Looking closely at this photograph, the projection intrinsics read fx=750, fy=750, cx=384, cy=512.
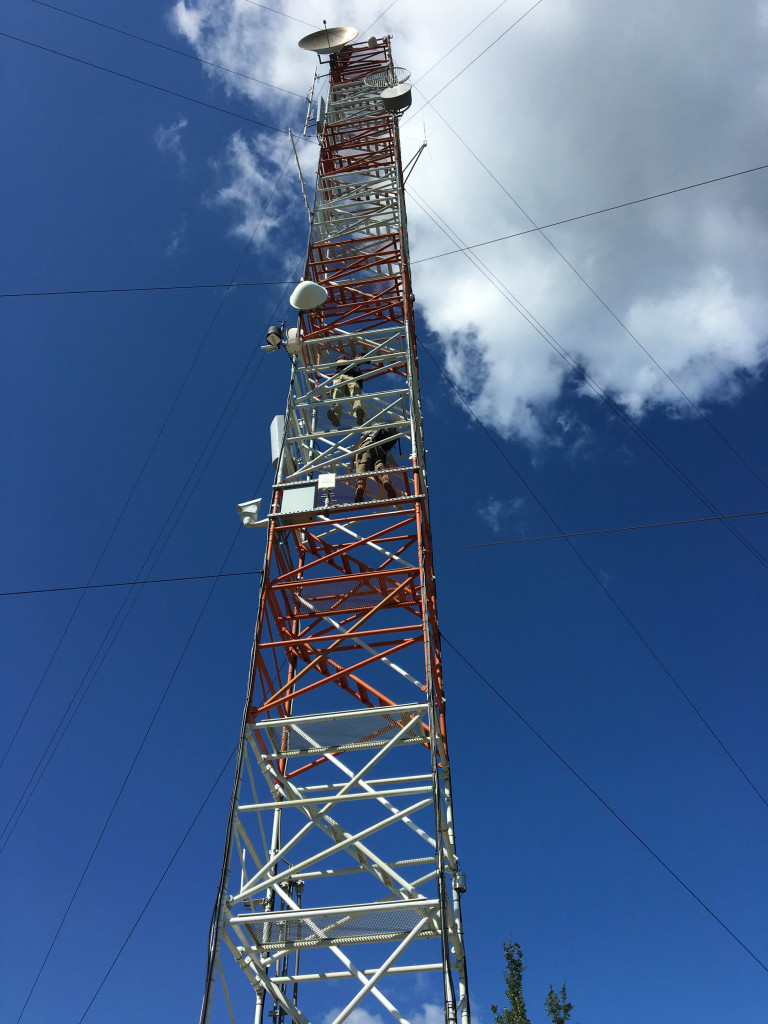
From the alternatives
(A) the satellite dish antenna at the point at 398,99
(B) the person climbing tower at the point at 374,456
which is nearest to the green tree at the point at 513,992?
(B) the person climbing tower at the point at 374,456

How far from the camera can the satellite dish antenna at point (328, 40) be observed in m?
25.3

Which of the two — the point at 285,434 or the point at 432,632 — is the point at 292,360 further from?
the point at 432,632

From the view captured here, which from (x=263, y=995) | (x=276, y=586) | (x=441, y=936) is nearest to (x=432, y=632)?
(x=276, y=586)

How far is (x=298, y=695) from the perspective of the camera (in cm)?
1162

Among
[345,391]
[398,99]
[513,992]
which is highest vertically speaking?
[398,99]

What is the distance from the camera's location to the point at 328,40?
25.5m

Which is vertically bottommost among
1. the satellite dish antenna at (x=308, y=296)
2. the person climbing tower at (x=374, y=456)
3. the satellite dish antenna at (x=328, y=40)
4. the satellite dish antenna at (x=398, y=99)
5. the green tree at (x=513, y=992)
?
the green tree at (x=513, y=992)

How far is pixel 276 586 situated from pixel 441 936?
607 cm

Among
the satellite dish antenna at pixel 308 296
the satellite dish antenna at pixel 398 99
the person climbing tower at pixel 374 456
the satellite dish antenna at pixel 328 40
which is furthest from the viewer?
the satellite dish antenna at pixel 328 40

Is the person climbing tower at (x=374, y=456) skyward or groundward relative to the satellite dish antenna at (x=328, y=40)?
groundward

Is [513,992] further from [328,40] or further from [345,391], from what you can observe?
[328,40]

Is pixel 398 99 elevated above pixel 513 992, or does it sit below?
above

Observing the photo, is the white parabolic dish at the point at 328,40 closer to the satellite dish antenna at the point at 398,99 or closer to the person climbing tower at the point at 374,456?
the satellite dish antenna at the point at 398,99

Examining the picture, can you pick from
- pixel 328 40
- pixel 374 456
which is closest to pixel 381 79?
pixel 328 40
